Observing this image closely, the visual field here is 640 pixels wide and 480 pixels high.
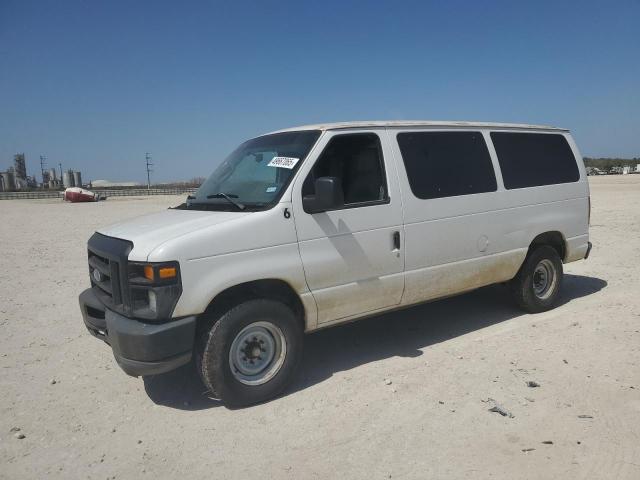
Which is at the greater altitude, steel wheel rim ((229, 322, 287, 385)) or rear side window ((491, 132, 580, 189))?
rear side window ((491, 132, 580, 189))

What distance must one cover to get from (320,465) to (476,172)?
3.48 metres

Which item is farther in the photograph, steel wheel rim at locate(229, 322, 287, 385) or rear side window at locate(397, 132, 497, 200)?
rear side window at locate(397, 132, 497, 200)

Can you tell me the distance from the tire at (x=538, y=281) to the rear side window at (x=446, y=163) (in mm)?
Result: 1204

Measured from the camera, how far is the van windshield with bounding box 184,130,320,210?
4027 mm

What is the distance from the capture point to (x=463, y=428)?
11.1 feet

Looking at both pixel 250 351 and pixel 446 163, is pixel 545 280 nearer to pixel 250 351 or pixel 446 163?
pixel 446 163

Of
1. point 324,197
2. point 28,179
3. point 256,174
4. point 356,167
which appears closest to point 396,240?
point 356,167

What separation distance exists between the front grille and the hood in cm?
8

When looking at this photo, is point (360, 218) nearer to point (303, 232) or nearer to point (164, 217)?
point (303, 232)

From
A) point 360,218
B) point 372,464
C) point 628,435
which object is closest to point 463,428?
point 372,464

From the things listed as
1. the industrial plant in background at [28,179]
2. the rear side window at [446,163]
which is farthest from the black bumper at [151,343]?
the industrial plant in background at [28,179]

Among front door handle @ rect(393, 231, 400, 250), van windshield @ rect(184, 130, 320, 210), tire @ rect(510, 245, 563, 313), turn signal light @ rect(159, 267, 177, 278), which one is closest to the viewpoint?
turn signal light @ rect(159, 267, 177, 278)

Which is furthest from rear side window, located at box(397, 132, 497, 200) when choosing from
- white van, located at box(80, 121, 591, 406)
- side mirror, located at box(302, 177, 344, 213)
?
side mirror, located at box(302, 177, 344, 213)

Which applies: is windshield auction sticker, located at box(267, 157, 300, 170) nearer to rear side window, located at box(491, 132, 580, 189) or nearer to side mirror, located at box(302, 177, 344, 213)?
side mirror, located at box(302, 177, 344, 213)
